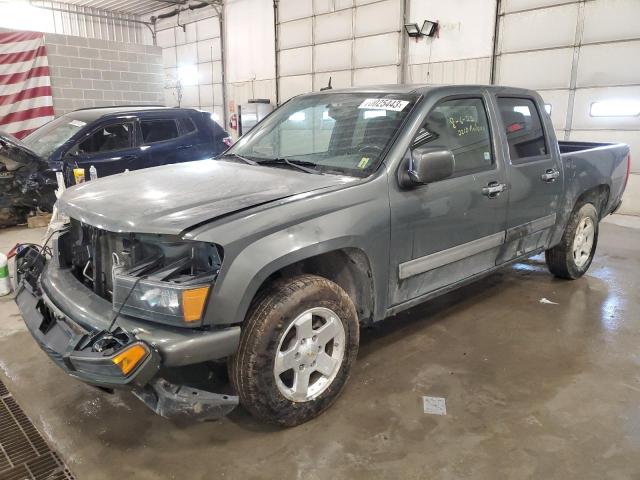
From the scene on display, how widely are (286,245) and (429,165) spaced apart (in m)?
0.92

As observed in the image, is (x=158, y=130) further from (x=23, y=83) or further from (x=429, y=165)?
(x=23, y=83)

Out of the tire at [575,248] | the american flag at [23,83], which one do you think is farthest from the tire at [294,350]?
the american flag at [23,83]

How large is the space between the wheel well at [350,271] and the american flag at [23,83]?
10866mm

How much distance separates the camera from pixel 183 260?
7.06 ft

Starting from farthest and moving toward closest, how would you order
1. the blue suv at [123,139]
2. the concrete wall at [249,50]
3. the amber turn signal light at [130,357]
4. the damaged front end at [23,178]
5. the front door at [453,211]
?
the concrete wall at [249,50] < the blue suv at [123,139] < the damaged front end at [23,178] < the front door at [453,211] < the amber turn signal light at [130,357]

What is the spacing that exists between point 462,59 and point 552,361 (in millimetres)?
8152

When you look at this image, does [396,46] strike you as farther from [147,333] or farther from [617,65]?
[147,333]

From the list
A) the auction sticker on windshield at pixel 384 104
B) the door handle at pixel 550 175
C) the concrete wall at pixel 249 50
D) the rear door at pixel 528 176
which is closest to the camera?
the auction sticker on windshield at pixel 384 104

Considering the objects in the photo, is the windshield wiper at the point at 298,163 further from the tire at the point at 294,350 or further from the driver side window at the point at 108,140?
the driver side window at the point at 108,140

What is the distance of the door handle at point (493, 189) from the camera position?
320 centimetres

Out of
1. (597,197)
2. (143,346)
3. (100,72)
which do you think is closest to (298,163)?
(143,346)

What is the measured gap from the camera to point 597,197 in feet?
14.9

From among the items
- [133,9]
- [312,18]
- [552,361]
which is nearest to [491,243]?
[552,361]

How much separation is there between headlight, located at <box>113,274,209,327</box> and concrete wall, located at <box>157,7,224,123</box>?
1450 cm
